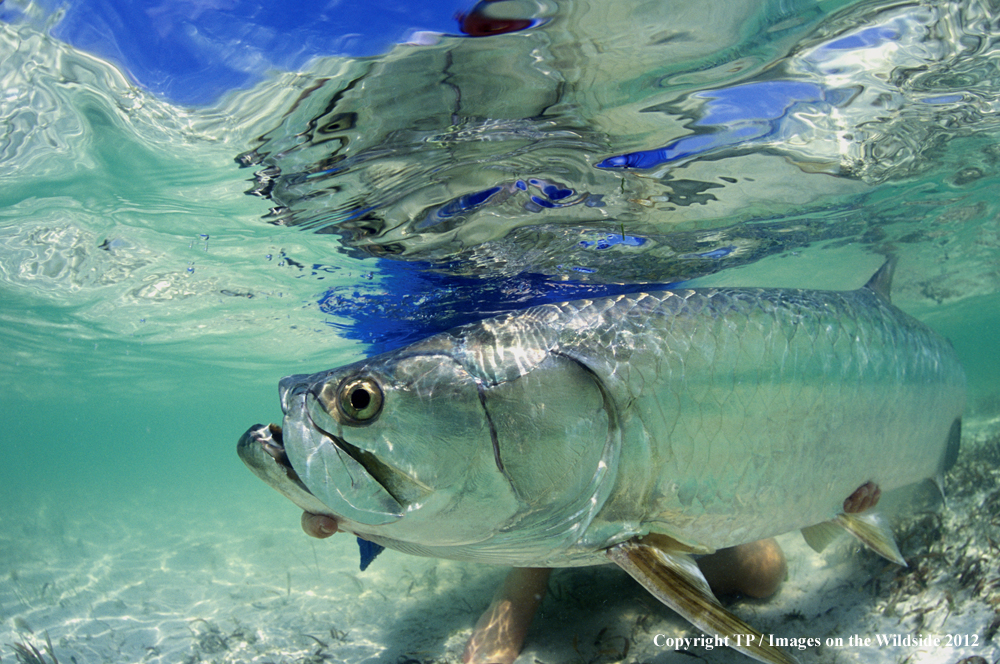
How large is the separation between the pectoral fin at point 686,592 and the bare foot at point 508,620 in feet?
9.54

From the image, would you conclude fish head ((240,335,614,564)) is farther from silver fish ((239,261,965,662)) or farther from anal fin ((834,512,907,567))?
anal fin ((834,512,907,567))

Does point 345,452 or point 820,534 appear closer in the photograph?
point 345,452

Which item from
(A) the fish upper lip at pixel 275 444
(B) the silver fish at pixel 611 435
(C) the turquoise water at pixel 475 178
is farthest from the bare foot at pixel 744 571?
(A) the fish upper lip at pixel 275 444

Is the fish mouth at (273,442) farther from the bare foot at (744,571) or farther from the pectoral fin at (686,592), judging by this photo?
the bare foot at (744,571)

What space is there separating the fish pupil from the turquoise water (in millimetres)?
3290

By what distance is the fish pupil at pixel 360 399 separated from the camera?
2055mm

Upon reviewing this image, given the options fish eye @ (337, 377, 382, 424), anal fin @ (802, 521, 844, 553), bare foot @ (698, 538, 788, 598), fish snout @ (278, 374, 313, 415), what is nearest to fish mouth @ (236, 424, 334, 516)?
fish snout @ (278, 374, 313, 415)

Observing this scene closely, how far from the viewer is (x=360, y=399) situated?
2061 millimetres

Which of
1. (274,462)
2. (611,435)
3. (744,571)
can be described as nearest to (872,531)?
(744,571)

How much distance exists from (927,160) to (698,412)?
830 cm

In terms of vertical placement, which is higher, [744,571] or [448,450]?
[448,450]

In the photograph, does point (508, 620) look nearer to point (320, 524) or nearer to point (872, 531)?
point (872, 531)

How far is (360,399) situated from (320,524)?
0.63 m

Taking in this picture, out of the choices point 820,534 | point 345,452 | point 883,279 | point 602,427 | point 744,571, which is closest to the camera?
point 345,452
